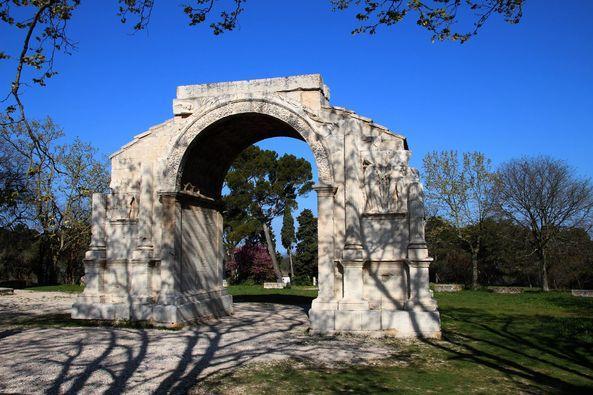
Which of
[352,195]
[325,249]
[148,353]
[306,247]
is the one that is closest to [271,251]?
[306,247]

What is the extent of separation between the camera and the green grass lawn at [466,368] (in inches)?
268

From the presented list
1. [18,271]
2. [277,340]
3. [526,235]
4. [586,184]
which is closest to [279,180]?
[526,235]

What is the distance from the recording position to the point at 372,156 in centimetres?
1168

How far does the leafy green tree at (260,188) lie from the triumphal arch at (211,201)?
781 inches

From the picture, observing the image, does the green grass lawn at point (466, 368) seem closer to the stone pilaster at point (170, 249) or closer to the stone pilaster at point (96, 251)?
the stone pilaster at point (170, 249)

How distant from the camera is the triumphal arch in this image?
11.0 meters

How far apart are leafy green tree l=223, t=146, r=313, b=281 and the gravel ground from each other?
21323 millimetres

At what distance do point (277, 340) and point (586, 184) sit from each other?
2569 centimetres

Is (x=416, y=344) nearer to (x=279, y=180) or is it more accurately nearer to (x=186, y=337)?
(x=186, y=337)

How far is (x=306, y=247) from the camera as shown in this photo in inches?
1796

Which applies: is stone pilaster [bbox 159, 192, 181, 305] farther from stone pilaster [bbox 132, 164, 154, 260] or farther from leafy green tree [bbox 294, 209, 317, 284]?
leafy green tree [bbox 294, 209, 317, 284]

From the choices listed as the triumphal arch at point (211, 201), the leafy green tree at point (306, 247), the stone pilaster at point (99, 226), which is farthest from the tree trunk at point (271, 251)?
the stone pilaster at point (99, 226)

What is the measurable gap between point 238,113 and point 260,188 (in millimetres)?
22246

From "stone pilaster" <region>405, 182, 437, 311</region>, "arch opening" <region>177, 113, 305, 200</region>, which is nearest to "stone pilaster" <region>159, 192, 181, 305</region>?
"arch opening" <region>177, 113, 305, 200</region>
